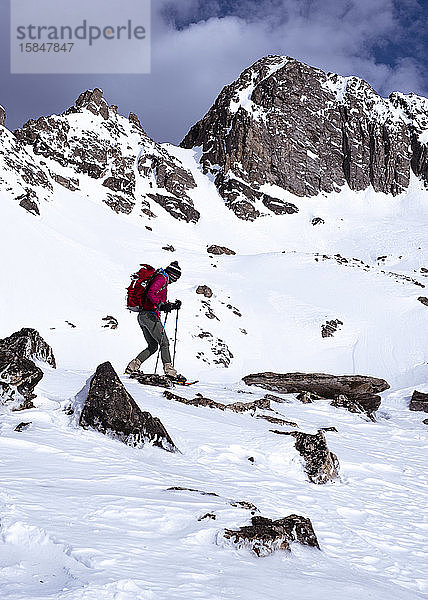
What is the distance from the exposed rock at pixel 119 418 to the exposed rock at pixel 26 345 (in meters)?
3.08

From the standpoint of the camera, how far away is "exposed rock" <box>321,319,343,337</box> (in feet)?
117

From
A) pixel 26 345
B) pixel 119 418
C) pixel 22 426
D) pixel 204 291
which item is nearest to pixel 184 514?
pixel 119 418

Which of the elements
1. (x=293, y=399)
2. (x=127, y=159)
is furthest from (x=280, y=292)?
(x=127, y=159)

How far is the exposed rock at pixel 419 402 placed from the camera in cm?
1579

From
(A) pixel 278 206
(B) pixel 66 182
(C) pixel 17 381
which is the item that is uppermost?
(A) pixel 278 206

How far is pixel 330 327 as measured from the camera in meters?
36.4

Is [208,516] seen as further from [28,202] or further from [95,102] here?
[95,102]

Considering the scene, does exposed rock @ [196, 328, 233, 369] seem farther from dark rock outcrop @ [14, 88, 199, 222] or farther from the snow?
dark rock outcrop @ [14, 88, 199, 222]

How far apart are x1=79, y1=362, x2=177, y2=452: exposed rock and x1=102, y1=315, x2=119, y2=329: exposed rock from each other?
75.9ft

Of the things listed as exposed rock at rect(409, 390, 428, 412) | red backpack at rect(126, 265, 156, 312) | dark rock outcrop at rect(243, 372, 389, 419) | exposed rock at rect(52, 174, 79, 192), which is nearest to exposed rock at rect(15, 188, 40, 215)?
exposed rock at rect(52, 174, 79, 192)

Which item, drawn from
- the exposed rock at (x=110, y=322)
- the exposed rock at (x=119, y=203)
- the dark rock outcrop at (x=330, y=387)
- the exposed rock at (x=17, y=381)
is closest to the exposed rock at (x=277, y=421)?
the exposed rock at (x=17, y=381)

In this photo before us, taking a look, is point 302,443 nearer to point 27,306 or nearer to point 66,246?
point 27,306

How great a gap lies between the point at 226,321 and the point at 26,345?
2622 centimetres

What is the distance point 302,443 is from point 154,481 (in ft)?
11.4
